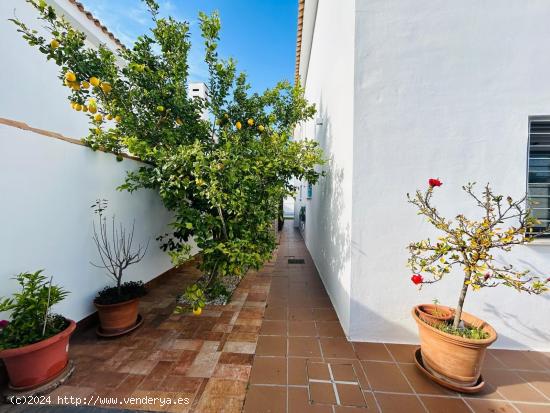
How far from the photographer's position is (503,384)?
2088mm

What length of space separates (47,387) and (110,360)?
475mm

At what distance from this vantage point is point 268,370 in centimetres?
223

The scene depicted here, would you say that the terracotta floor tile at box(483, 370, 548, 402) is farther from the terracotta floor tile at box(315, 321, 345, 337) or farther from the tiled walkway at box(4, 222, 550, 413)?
the terracotta floor tile at box(315, 321, 345, 337)

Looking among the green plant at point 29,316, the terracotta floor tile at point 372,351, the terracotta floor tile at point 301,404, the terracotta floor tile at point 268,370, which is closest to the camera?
the terracotta floor tile at point 301,404

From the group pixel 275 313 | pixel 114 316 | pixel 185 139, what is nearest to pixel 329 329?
pixel 275 313

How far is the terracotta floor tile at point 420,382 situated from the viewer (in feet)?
6.54

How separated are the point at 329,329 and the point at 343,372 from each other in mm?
744

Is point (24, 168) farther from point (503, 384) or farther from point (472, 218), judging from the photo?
point (503, 384)

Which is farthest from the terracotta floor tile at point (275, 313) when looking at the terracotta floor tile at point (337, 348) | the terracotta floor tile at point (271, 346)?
the terracotta floor tile at point (337, 348)

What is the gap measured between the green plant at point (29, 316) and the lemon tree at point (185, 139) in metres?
1.19

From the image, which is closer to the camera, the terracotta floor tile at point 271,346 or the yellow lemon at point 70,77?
the terracotta floor tile at point 271,346

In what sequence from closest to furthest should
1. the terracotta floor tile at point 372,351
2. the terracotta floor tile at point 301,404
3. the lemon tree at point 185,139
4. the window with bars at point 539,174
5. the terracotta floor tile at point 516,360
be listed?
the terracotta floor tile at point 301,404
the terracotta floor tile at point 516,360
the terracotta floor tile at point 372,351
the window with bars at point 539,174
the lemon tree at point 185,139

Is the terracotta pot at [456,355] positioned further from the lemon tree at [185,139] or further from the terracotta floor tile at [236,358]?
the lemon tree at [185,139]

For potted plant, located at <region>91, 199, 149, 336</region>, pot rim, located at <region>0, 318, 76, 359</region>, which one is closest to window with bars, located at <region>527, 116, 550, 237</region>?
potted plant, located at <region>91, 199, 149, 336</region>
